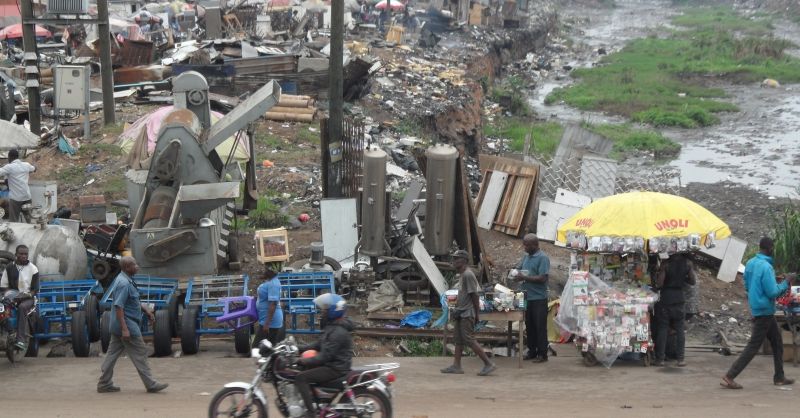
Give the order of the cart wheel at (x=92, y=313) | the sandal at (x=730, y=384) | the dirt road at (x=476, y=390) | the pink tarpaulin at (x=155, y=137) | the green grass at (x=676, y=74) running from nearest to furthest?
the dirt road at (x=476, y=390)
the sandal at (x=730, y=384)
the cart wheel at (x=92, y=313)
the pink tarpaulin at (x=155, y=137)
the green grass at (x=676, y=74)

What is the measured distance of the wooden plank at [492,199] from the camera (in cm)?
1700

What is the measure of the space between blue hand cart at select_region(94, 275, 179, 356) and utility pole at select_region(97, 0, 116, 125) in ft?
32.6

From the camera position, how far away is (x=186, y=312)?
12.0 m

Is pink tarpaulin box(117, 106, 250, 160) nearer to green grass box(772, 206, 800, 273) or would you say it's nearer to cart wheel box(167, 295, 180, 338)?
cart wheel box(167, 295, 180, 338)

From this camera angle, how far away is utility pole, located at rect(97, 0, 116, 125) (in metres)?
21.3

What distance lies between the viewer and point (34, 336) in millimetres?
12062

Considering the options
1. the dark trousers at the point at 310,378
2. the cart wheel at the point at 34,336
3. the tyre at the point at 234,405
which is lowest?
the cart wheel at the point at 34,336

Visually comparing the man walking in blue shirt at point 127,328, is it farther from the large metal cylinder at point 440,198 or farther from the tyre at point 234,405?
the large metal cylinder at point 440,198

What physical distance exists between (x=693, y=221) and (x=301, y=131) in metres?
13.1

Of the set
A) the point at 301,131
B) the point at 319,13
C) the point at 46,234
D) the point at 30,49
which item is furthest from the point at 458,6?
the point at 46,234

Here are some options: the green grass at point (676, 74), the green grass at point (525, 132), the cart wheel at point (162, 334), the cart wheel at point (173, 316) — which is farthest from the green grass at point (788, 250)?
the green grass at point (676, 74)

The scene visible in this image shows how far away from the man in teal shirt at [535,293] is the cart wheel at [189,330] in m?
3.77

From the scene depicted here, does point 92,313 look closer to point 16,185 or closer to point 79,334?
point 79,334

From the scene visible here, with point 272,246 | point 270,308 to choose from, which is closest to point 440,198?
point 272,246
